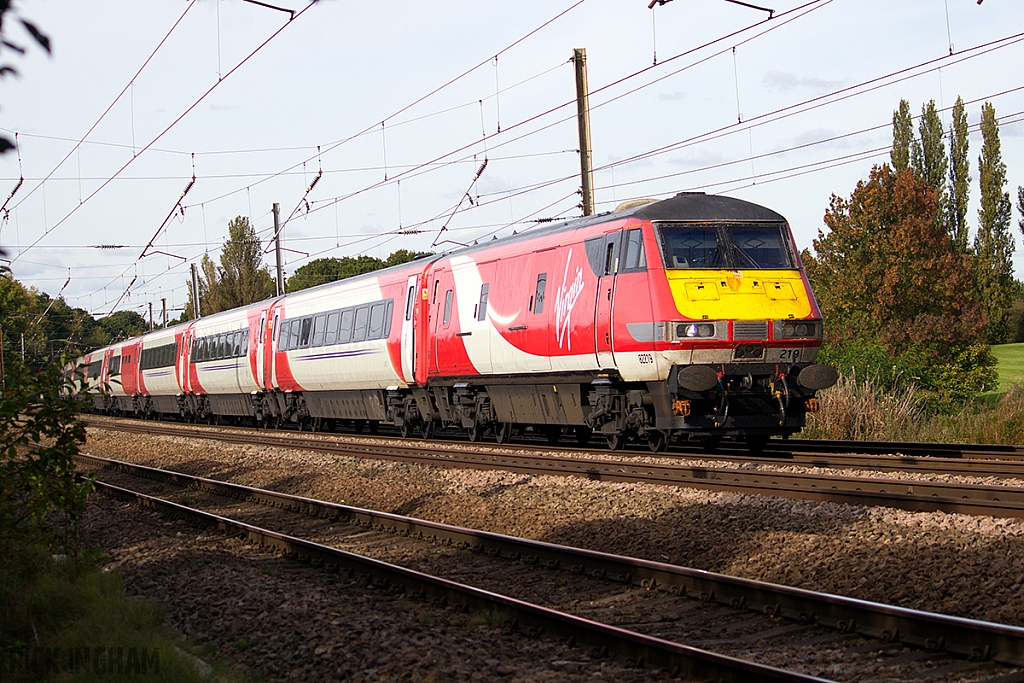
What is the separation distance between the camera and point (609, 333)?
13961mm

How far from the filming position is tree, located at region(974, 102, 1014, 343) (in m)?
65.4

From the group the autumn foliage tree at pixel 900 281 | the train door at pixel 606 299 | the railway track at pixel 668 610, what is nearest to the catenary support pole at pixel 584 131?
the train door at pixel 606 299

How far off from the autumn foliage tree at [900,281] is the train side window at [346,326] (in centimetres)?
2310

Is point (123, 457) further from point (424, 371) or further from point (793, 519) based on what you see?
point (793, 519)

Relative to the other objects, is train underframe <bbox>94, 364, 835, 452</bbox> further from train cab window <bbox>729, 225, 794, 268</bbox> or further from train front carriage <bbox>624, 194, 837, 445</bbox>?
train cab window <bbox>729, 225, 794, 268</bbox>

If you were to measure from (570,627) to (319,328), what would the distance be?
19.3 m

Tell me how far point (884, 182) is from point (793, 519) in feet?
131

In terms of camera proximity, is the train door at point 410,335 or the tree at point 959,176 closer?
the train door at point 410,335

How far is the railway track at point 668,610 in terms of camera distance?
5.23 meters

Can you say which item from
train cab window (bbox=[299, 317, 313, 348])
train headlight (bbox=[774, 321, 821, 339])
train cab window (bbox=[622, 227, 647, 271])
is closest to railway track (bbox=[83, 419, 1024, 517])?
train headlight (bbox=[774, 321, 821, 339])

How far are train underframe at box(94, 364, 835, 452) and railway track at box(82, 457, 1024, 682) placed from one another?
130 inches

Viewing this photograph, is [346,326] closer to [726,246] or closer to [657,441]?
[657,441]

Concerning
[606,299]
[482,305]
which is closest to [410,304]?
[482,305]

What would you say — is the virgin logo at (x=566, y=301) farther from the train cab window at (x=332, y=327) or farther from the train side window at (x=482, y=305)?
the train cab window at (x=332, y=327)
